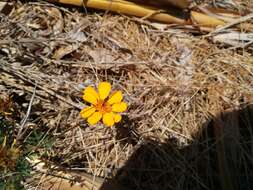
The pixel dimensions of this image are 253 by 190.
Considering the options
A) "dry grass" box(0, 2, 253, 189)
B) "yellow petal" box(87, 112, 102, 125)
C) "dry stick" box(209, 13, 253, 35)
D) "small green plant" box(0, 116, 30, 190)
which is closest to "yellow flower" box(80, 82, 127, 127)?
"yellow petal" box(87, 112, 102, 125)

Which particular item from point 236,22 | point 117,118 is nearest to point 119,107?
point 117,118

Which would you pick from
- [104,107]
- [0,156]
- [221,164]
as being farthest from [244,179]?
[0,156]

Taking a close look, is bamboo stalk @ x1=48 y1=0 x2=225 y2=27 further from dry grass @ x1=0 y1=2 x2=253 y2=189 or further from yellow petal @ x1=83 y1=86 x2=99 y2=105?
yellow petal @ x1=83 y1=86 x2=99 y2=105

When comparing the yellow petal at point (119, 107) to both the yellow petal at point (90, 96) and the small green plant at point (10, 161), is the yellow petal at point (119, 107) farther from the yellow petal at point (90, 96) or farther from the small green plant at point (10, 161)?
the small green plant at point (10, 161)

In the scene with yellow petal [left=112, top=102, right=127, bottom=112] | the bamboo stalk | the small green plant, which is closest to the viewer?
the small green plant

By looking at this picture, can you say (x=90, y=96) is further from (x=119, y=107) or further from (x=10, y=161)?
(x=10, y=161)

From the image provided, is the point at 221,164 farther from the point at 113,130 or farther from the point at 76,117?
the point at 76,117
